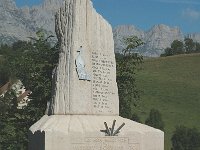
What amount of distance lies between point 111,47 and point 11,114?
11.5 meters

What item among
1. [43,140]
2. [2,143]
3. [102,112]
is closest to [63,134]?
[43,140]

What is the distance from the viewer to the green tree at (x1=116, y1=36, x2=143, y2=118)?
2452cm

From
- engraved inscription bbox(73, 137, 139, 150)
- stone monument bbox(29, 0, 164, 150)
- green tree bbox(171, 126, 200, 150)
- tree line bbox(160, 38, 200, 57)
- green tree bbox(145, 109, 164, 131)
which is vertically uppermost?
tree line bbox(160, 38, 200, 57)

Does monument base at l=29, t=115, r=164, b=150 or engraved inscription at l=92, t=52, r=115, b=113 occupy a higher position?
engraved inscription at l=92, t=52, r=115, b=113

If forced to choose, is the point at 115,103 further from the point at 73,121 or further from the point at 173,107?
the point at 173,107

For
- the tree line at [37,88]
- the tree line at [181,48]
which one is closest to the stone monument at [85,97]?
the tree line at [37,88]

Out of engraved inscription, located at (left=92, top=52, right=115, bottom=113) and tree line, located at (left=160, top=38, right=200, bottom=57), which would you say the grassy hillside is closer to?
tree line, located at (left=160, top=38, right=200, bottom=57)

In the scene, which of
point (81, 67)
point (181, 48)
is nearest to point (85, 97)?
point (81, 67)

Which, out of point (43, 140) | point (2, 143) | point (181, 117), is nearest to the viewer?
point (43, 140)

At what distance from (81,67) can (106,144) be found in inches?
80.3

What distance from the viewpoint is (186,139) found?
176 ft

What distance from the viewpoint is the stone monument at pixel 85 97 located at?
1259 cm

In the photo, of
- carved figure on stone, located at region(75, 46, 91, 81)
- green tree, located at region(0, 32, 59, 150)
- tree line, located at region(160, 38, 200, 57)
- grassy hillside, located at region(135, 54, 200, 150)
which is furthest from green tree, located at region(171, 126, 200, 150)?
tree line, located at region(160, 38, 200, 57)

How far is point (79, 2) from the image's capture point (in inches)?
544
